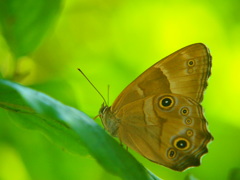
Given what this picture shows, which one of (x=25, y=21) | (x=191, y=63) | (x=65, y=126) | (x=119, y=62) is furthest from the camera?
(x=119, y=62)

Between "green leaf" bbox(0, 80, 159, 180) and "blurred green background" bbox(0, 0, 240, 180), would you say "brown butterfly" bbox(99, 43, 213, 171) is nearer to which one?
"blurred green background" bbox(0, 0, 240, 180)

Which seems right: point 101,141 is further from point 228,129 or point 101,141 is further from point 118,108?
point 228,129

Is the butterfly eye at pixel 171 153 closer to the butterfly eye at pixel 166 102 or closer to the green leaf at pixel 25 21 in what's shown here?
the butterfly eye at pixel 166 102

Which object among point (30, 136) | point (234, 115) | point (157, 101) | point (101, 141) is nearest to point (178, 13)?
point (234, 115)

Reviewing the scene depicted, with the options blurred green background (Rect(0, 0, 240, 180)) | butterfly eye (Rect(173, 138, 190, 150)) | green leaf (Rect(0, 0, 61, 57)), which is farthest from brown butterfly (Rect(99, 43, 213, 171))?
green leaf (Rect(0, 0, 61, 57))

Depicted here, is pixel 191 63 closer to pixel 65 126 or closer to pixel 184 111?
pixel 184 111

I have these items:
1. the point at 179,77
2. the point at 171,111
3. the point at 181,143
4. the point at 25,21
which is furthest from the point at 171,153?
the point at 25,21
